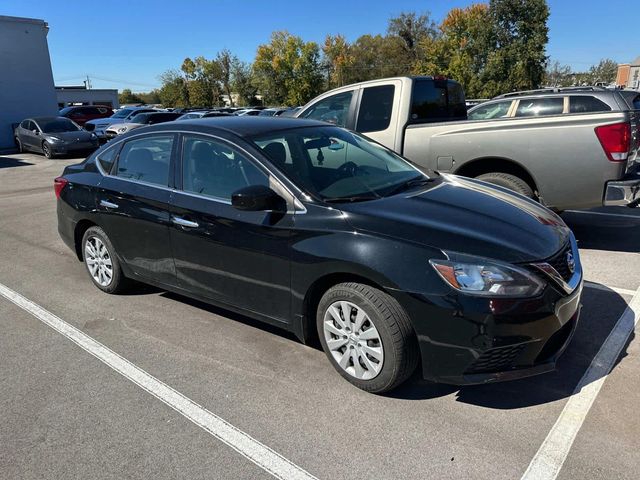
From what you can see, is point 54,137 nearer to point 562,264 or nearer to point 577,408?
point 562,264

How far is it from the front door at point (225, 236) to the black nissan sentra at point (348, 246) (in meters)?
0.01

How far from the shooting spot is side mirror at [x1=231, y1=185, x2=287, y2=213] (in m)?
3.16

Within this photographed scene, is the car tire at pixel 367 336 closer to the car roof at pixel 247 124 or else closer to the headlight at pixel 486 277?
the headlight at pixel 486 277

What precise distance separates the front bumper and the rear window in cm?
243

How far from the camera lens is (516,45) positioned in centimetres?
3959

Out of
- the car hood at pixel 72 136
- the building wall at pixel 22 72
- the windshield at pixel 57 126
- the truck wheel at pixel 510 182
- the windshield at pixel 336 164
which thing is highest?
the building wall at pixel 22 72

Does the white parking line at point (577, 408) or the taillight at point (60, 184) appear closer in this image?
the white parking line at point (577, 408)

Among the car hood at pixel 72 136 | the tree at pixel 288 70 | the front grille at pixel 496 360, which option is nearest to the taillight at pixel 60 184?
the front grille at pixel 496 360

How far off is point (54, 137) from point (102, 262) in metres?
15.8

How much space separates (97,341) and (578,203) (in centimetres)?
480

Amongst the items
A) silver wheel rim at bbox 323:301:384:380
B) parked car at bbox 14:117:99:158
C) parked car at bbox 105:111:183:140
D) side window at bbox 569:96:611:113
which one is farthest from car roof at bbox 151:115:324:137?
parked car at bbox 105:111:183:140

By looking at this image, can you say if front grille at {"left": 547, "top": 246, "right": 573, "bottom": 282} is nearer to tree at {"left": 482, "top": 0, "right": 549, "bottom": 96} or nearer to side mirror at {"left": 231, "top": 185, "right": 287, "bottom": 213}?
side mirror at {"left": 231, "top": 185, "right": 287, "bottom": 213}

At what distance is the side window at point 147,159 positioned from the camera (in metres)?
4.08

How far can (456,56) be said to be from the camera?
48219 millimetres
